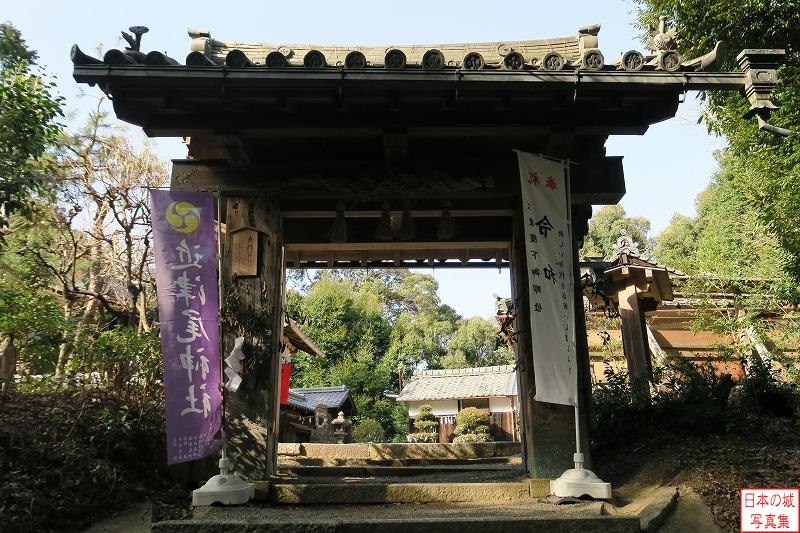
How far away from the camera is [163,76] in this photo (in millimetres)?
5207

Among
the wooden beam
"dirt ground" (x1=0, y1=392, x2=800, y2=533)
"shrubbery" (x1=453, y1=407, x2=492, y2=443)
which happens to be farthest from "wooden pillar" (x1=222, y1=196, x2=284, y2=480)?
"shrubbery" (x1=453, y1=407, x2=492, y2=443)

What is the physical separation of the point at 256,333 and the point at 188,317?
76 cm

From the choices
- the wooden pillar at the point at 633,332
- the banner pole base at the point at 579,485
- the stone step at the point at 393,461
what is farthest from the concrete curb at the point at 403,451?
the banner pole base at the point at 579,485

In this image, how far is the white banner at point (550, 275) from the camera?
220 inches

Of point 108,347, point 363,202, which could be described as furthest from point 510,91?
point 108,347

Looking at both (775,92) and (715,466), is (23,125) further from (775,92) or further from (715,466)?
(775,92)

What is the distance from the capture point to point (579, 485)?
5.18m

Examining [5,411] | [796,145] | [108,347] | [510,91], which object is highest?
[796,145]

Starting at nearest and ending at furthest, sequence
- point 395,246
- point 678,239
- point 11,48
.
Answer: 1. point 395,246
2. point 11,48
3. point 678,239

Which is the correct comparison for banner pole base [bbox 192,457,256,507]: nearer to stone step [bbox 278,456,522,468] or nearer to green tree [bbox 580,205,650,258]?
stone step [bbox 278,456,522,468]

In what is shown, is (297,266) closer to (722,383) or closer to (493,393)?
(722,383)

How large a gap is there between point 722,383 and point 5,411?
8303 millimetres

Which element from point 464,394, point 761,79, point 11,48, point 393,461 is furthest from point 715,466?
point 464,394

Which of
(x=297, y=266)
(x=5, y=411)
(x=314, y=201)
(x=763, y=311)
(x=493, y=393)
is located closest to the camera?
(x=5, y=411)
